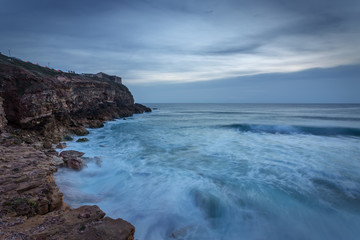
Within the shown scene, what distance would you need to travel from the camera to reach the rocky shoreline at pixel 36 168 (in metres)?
3.46

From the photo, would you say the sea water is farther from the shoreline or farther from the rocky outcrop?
the rocky outcrop

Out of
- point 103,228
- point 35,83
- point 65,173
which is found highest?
point 35,83

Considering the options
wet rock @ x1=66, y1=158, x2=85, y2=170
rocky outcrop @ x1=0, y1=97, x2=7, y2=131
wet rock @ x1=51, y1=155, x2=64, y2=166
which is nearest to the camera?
wet rock @ x1=51, y1=155, x2=64, y2=166

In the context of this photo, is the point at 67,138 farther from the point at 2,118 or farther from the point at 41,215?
the point at 41,215

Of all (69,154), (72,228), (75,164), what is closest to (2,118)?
(69,154)

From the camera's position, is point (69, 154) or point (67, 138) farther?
point (67, 138)

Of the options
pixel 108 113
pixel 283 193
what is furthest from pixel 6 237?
pixel 108 113

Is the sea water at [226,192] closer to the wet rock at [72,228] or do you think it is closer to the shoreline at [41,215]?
the shoreline at [41,215]

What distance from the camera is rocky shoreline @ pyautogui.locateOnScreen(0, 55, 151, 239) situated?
346 centimetres

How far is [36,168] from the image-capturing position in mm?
5965

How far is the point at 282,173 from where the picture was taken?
8625 mm

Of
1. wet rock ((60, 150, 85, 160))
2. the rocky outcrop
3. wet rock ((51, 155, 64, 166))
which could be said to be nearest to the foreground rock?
wet rock ((51, 155, 64, 166))

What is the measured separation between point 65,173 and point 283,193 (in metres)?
8.95

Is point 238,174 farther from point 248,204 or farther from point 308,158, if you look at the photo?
point 308,158
